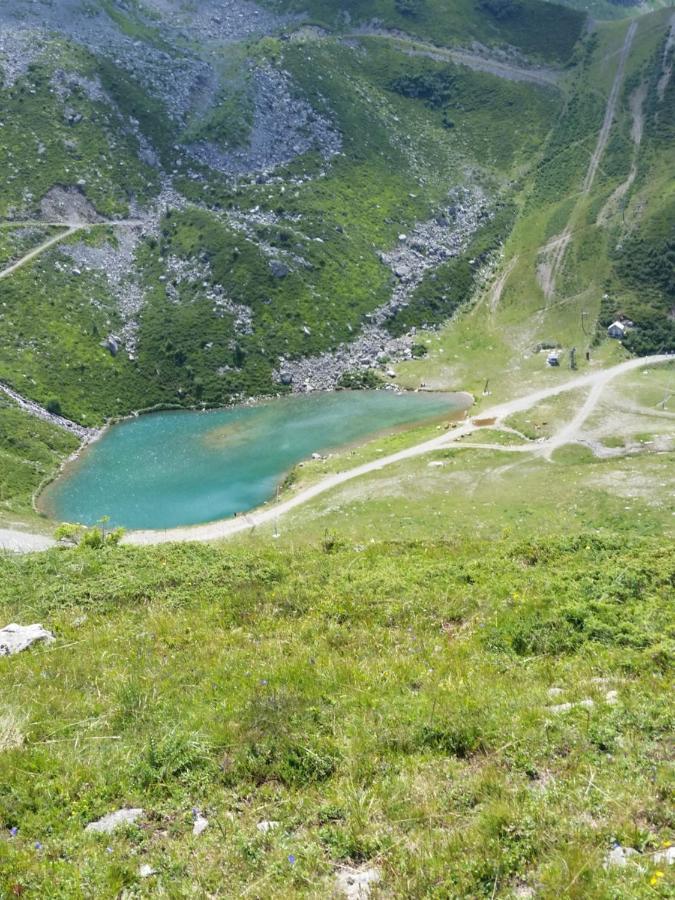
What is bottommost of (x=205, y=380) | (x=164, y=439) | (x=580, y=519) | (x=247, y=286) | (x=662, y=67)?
(x=580, y=519)

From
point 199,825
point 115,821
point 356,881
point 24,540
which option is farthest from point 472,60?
point 356,881

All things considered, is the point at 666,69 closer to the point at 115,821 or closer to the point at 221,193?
the point at 221,193

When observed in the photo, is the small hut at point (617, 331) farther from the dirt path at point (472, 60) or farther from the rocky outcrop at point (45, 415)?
the dirt path at point (472, 60)

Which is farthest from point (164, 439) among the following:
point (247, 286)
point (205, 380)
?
point (247, 286)

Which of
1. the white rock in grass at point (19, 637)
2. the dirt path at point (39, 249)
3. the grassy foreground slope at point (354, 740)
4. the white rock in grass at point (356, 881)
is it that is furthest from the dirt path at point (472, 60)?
the white rock in grass at point (356, 881)

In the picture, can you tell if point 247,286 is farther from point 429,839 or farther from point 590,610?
point 429,839

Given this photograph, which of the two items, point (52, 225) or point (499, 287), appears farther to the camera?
point (499, 287)
